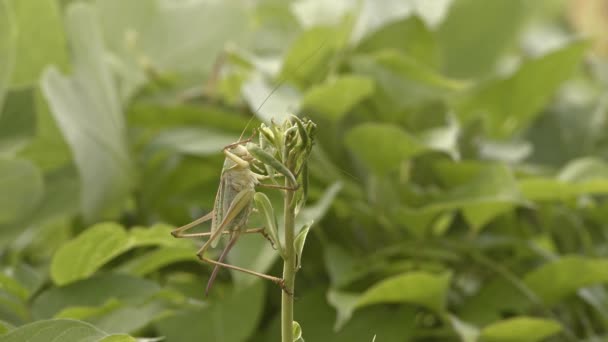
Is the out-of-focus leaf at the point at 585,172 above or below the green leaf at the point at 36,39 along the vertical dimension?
below

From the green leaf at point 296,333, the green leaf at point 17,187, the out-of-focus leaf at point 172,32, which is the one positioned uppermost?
the out-of-focus leaf at point 172,32

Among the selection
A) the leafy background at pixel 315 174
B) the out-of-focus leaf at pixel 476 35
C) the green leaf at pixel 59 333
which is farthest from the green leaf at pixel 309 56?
the green leaf at pixel 59 333

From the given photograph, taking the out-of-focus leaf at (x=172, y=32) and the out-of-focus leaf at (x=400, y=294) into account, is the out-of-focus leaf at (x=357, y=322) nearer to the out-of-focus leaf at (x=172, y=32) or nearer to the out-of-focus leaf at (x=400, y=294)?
the out-of-focus leaf at (x=400, y=294)

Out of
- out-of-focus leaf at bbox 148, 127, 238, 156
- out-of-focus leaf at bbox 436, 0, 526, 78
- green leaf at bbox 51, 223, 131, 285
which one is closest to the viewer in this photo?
green leaf at bbox 51, 223, 131, 285

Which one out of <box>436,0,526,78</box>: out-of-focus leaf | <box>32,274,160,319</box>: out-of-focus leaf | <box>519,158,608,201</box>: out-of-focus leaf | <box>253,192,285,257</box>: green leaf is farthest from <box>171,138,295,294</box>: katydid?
<box>436,0,526,78</box>: out-of-focus leaf

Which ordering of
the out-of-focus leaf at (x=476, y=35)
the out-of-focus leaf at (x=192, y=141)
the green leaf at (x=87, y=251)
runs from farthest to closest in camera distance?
the out-of-focus leaf at (x=476, y=35) → the out-of-focus leaf at (x=192, y=141) → the green leaf at (x=87, y=251)

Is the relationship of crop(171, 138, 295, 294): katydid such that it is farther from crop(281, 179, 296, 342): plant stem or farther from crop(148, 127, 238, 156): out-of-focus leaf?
crop(148, 127, 238, 156): out-of-focus leaf

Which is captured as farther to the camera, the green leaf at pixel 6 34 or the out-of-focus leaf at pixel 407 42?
the out-of-focus leaf at pixel 407 42

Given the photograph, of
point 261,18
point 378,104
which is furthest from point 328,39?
point 261,18
